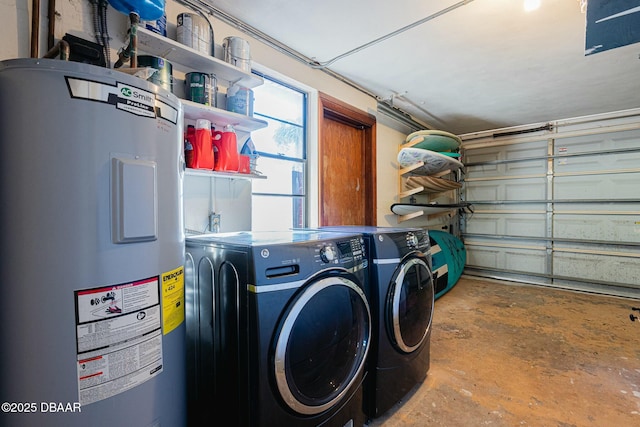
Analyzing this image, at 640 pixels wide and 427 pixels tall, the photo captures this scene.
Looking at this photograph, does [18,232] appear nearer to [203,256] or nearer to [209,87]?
[203,256]

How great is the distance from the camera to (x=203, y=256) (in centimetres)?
122

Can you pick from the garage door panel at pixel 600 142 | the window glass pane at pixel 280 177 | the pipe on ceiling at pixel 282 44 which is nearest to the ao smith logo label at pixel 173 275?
the window glass pane at pixel 280 177

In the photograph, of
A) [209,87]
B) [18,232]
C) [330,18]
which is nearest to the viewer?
[18,232]

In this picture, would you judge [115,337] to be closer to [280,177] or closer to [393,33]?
[280,177]

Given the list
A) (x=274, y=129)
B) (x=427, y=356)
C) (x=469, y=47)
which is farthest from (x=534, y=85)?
(x=427, y=356)

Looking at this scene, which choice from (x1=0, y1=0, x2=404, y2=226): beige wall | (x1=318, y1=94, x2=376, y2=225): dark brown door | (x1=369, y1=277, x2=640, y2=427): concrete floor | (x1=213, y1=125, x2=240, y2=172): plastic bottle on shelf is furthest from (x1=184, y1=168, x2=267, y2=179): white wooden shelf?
(x1=369, y1=277, x2=640, y2=427): concrete floor

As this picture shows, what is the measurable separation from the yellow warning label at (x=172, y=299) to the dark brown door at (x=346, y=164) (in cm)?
173

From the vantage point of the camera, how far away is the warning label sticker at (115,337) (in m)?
0.78

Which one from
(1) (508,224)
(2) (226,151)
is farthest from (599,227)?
(2) (226,151)

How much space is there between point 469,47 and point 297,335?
97.7 inches

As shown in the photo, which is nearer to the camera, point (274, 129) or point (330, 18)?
point (330, 18)

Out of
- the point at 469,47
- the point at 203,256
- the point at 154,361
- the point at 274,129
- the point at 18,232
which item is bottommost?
the point at 154,361

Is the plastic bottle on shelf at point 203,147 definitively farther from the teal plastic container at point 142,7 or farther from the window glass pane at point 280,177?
the window glass pane at point 280,177

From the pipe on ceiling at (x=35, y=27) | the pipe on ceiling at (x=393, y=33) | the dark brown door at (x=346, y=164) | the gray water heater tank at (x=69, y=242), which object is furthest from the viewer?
the dark brown door at (x=346, y=164)
